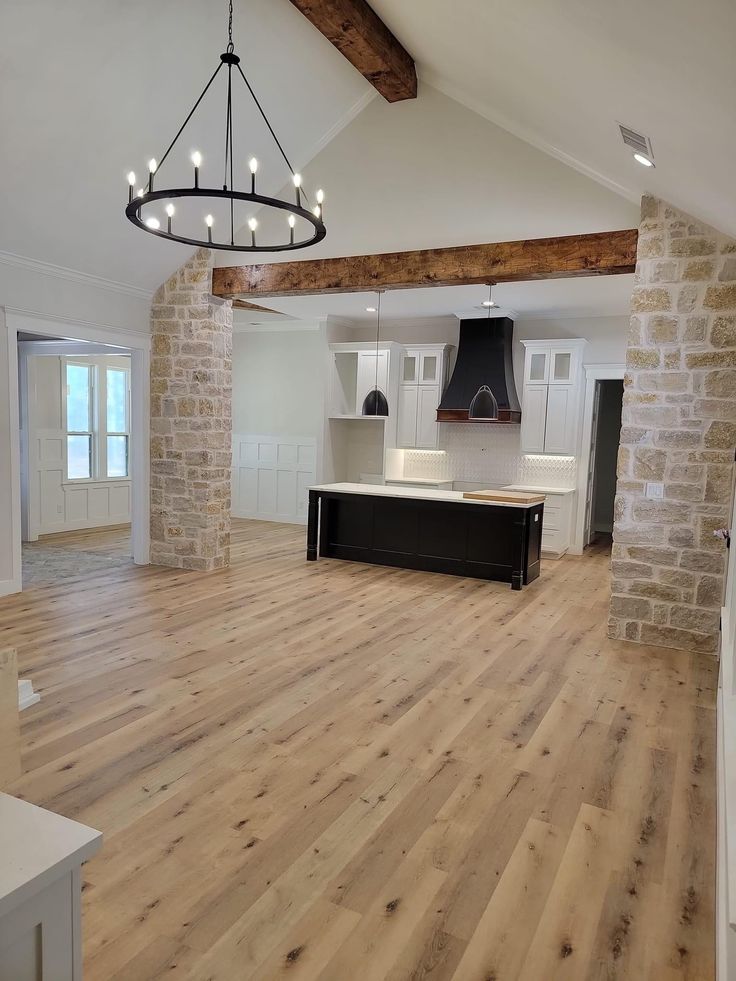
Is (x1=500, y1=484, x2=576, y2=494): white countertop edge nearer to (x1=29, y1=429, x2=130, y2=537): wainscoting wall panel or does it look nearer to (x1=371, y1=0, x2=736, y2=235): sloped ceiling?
(x1=371, y1=0, x2=736, y2=235): sloped ceiling

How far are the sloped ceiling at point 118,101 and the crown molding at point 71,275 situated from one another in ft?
0.16

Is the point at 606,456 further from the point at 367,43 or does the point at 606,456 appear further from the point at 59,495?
the point at 59,495

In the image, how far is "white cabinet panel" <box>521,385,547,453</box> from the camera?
8.34m

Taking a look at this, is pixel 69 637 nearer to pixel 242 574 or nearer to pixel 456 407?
pixel 242 574

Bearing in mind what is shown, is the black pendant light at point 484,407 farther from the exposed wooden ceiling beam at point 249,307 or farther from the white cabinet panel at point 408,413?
the exposed wooden ceiling beam at point 249,307

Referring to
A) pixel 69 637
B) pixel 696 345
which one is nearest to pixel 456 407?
pixel 696 345

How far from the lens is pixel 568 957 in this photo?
1.90 metres

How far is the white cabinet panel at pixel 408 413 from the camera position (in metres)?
9.16

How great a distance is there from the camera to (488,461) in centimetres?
895

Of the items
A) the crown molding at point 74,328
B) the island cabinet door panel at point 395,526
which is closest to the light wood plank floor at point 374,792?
the island cabinet door panel at point 395,526

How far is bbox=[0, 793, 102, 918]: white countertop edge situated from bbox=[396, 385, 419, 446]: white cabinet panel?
8330 millimetres

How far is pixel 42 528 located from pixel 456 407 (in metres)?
5.62

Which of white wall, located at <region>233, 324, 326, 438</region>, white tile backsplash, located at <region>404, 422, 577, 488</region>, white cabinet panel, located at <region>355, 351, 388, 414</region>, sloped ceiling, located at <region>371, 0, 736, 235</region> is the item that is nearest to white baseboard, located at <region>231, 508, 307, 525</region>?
white wall, located at <region>233, 324, 326, 438</region>

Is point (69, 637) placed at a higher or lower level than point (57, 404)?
lower
